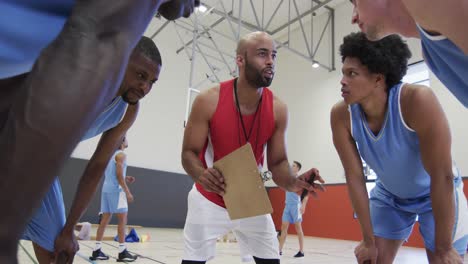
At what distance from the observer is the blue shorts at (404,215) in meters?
2.04

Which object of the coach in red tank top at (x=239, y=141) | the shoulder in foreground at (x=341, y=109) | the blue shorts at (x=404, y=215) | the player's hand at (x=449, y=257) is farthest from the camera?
the coach in red tank top at (x=239, y=141)

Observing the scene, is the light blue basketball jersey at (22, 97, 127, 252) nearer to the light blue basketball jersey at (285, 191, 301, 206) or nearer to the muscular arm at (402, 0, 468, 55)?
the muscular arm at (402, 0, 468, 55)

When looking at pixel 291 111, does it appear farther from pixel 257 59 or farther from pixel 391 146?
pixel 391 146

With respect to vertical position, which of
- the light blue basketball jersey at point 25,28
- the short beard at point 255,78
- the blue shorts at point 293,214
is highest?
the short beard at point 255,78

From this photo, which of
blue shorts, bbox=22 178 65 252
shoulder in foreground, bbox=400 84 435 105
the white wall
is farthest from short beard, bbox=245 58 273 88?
the white wall

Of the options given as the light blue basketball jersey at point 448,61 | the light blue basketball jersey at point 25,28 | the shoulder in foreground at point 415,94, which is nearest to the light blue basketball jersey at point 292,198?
the shoulder in foreground at point 415,94

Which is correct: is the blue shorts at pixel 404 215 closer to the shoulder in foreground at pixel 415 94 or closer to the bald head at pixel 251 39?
the shoulder in foreground at pixel 415 94

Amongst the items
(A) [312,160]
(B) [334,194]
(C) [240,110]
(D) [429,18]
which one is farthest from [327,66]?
(D) [429,18]

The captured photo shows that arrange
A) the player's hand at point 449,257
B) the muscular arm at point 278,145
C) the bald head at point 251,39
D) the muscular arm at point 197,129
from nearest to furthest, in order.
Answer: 1. the player's hand at point 449,257
2. the muscular arm at point 197,129
3. the muscular arm at point 278,145
4. the bald head at point 251,39

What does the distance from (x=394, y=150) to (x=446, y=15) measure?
4.58 ft

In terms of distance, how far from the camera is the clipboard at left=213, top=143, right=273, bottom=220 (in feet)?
6.20

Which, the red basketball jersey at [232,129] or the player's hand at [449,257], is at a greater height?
the red basketball jersey at [232,129]

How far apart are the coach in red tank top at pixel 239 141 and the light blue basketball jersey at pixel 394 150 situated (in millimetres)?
475

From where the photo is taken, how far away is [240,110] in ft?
8.30
